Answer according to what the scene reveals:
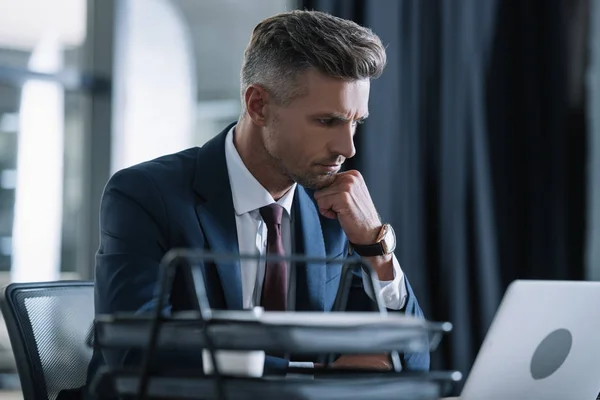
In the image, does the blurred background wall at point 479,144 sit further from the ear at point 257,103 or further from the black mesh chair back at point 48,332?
the ear at point 257,103

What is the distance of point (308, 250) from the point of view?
1.78 metres

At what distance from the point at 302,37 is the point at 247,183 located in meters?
0.29

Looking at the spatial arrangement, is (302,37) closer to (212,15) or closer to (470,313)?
(470,313)

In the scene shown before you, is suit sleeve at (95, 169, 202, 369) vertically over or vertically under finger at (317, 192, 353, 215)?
under

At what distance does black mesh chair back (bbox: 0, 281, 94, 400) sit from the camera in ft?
5.10

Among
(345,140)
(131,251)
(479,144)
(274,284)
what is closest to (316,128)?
(345,140)

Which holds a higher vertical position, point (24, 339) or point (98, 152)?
point (98, 152)

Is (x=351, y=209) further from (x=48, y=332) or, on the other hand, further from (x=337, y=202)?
(x=48, y=332)

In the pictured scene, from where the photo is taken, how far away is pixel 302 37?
1.71 metres

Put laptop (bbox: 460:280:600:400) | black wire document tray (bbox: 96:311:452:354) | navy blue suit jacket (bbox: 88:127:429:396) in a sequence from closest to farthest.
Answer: black wire document tray (bbox: 96:311:452:354)
laptop (bbox: 460:280:600:400)
navy blue suit jacket (bbox: 88:127:429:396)

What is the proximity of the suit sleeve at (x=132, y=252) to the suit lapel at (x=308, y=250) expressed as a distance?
287mm

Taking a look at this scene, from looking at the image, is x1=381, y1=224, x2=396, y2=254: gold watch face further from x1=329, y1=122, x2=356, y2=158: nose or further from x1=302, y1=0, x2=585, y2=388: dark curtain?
x1=302, y1=0, x2=585, y2=388: dark curtain

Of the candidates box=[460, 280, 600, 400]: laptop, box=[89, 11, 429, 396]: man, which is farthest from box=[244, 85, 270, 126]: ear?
box=[460, 280, 600, 400]: laptop

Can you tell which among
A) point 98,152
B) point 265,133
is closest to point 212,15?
point 98,152
